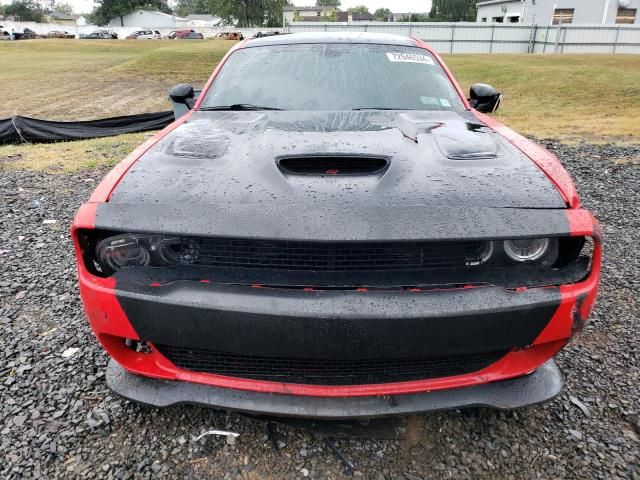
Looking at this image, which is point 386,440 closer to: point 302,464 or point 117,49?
point 302,464

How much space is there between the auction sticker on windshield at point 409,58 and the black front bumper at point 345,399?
2.20 meters

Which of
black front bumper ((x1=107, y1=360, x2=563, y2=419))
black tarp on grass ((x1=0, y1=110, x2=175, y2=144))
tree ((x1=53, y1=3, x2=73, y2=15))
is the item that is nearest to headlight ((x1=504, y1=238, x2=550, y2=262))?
black front bumper ((x1=107, y1=360, x2=563, y2=419))

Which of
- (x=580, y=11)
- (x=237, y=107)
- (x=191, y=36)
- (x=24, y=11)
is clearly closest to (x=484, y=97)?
(x=237, y=107)

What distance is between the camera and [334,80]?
301 cm

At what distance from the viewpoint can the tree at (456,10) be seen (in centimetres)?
5983

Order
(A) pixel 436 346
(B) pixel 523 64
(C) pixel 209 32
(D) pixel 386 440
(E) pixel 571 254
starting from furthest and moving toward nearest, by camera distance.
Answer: (C) pixel 209 32 < (B) pixel 523 64 < (D) pixel 386 440 < (E) pixel 571 254 < (A) pixel 436 346

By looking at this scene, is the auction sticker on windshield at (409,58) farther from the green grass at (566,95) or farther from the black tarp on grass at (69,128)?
the black tarp on grass at (69,128)

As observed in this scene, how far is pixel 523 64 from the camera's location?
61.8 ft

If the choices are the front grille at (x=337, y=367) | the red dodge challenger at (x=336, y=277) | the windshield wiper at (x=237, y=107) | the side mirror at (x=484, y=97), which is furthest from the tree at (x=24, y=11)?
the front grille at (x=337, y=367)

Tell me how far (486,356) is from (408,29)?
2807 centimetres

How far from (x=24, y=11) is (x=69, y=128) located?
91.4 metres

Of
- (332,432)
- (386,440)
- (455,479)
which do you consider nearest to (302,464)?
(332,432)

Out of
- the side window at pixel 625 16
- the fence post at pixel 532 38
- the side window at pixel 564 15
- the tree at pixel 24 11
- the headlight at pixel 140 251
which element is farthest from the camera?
the tree at pixel 24 11

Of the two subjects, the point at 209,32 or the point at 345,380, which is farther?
the point at 209,32
